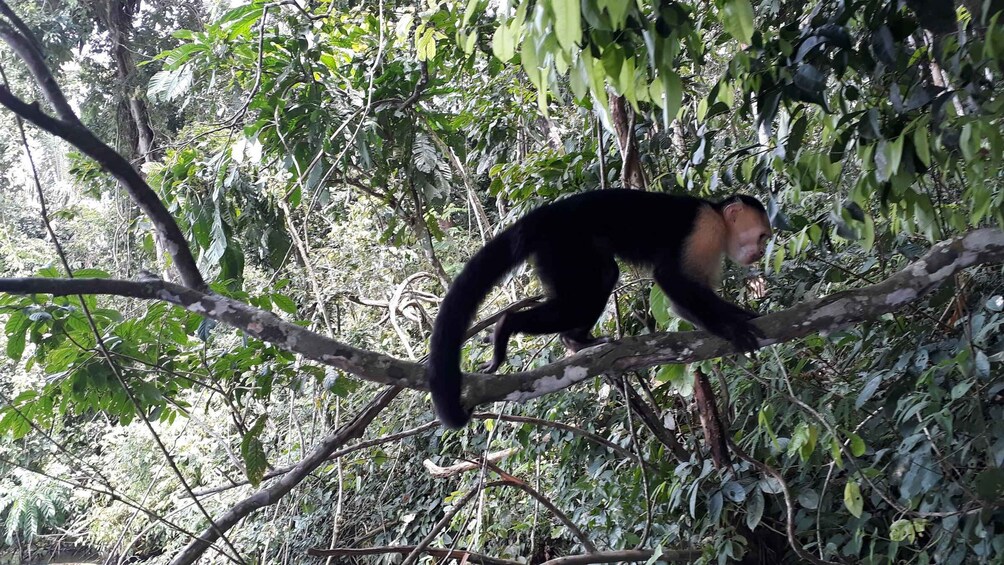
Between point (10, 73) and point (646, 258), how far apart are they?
7.77 metres

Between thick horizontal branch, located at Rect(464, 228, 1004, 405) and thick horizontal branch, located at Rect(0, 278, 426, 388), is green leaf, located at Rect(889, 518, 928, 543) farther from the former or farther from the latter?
thick horizontal branch, located at Rect(0, 278, 426, 388)

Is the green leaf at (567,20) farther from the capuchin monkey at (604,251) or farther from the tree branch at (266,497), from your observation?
the capuchin monkey at (604,251)

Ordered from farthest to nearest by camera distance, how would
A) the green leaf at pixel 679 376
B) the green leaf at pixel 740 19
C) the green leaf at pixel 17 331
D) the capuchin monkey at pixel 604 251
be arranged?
the capuchin monkey at pixel 604 251
the green leaf at pixel 679 376
the green leaf at pixel 17 331
the green leaf at pixel 740 19

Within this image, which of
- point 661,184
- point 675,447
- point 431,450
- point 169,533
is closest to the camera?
point 675,447

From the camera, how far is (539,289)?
14.4 ft

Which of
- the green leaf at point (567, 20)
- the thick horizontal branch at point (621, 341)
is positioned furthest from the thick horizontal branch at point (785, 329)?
the green leaf at point (567, 20)

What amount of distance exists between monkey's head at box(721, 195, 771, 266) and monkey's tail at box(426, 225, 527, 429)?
88cm

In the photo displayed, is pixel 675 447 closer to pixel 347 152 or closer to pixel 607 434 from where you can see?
pixel 607 434

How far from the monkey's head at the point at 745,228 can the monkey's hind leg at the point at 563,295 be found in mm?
568

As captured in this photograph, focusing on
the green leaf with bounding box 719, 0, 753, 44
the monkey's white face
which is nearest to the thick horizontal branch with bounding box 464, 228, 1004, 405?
the monkey's white face

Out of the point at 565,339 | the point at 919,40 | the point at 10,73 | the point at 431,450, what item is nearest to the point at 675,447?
the point at 565,339

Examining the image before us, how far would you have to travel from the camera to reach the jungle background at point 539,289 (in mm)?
1927

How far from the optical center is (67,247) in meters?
8.54

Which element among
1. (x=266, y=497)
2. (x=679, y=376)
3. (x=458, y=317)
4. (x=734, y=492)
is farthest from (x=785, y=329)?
(x=266, y=497)
